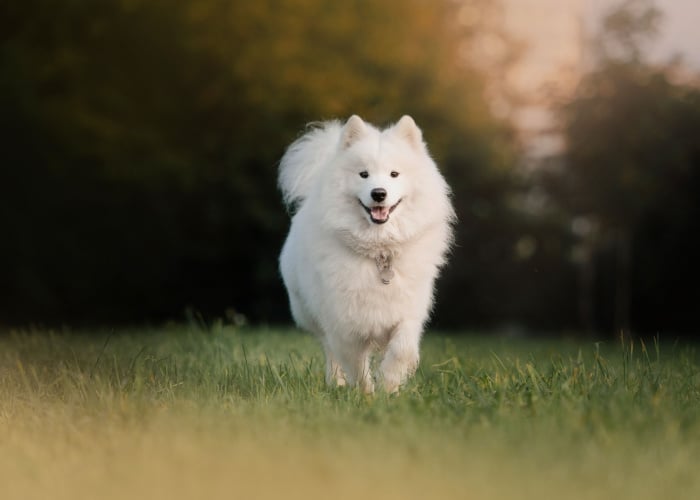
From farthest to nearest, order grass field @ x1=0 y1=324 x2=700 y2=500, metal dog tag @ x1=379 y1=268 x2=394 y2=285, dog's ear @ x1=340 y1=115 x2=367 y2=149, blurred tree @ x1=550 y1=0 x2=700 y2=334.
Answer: blurred tree @ x1=550 y1=0 x2=700 y2=334, dog's ear @ x1=340 y1=115 x2=367 y2=149, metal dog tag @ x1=379 y1=268 x2=394 y2=285, grass field @ x1=0 y1=324 x2=700 y2=500

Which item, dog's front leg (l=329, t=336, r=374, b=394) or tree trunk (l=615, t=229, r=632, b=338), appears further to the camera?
tree trunk (l=615, t=229, r=632, b=338)

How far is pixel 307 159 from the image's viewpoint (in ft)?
24.2

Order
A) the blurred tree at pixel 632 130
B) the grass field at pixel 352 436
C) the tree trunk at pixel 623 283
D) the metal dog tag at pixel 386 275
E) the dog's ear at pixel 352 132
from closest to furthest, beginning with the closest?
the grass field at pixel 352 436 → the metal dog tag at pixel 386 275 → the dog's ear at pixel 352 132 → the blurred tree at pixel 632 130 → the tree trunk at pixel 623 283

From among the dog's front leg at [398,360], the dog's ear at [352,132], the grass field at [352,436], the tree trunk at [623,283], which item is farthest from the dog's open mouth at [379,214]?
the tree trunk at [623,283]

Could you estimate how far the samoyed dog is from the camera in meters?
6.14

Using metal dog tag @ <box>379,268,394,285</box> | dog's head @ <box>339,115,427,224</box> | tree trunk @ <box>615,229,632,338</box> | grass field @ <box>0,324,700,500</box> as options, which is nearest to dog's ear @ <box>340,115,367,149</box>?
dog's head @ <box>339,115,427,224</box>

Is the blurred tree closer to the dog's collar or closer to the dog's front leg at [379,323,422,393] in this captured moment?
the dog's collar

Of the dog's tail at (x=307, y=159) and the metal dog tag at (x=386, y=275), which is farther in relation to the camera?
the dog's tail at (x=307, y=159)

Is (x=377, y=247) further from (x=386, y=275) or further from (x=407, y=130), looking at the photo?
(x=407, y=130)

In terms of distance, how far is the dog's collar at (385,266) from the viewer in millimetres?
6230

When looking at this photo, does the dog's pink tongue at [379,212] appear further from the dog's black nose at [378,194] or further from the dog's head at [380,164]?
the dog's black nose at [378,194]

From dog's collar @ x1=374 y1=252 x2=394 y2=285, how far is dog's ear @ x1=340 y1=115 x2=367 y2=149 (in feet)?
2.56

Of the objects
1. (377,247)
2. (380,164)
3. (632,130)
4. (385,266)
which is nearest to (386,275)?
(385,266)

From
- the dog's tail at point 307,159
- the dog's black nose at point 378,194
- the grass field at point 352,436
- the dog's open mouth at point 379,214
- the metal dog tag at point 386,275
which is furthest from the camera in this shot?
the dog's tail at point 307,159
